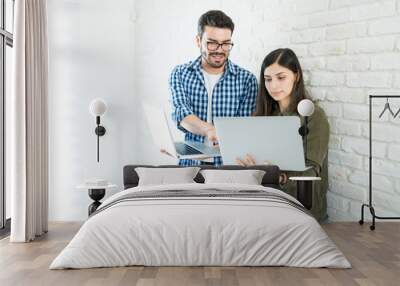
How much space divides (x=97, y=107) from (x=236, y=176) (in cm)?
174

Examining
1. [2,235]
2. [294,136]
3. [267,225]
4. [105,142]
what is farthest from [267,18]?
[2,235]

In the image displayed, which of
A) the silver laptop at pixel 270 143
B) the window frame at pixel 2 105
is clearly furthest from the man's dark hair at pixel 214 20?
the window frame at pixel 2 105

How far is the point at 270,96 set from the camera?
7.02m

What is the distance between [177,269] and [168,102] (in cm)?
295

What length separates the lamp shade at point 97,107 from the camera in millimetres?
7113

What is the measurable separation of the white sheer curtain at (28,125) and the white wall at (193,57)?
891 millimetres

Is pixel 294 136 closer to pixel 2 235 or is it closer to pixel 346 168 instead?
pixel 346 168

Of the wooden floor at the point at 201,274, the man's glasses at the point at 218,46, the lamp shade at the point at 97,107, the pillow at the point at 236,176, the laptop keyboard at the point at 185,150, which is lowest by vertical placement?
the wooden floor at the point at 201,274

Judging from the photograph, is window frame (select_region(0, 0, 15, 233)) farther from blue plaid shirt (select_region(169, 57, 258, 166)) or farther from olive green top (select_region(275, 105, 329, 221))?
olive green top (select_region(275, 105, 329, 221))

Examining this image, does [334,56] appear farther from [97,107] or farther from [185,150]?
[97,107]

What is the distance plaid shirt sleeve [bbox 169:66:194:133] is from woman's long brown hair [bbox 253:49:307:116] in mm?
745

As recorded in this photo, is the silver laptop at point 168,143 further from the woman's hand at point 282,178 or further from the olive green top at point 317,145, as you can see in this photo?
the olive green top at point 317,145

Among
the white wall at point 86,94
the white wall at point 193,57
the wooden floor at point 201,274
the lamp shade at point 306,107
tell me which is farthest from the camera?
the white wall at point 86,94

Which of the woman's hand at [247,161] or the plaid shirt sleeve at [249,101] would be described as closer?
the woman's hand at [247,161]
